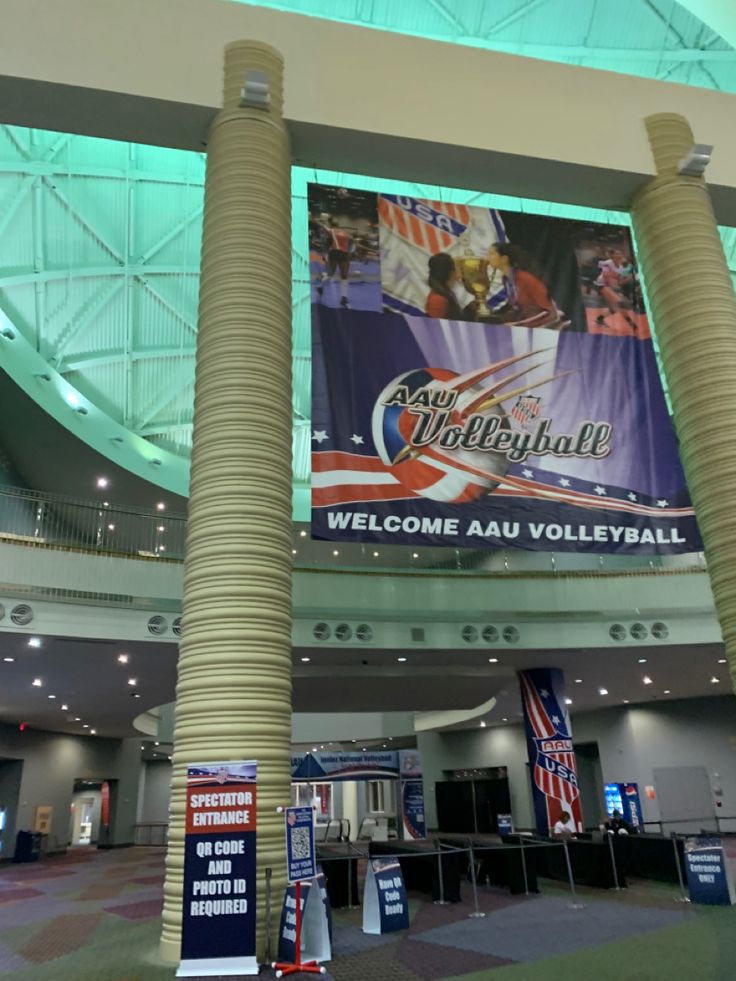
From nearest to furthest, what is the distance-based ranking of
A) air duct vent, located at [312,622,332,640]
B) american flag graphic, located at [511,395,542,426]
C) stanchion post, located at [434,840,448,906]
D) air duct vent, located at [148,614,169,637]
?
american flag graphic, located at [511,395,542,426] → stanchion post, located at [434,840,448,906] → air duct vent, located at [148,614,169,637] → air duct vent, located at [312,622,332,640]

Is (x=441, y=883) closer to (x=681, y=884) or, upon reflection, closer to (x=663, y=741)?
(x=681, y=884)

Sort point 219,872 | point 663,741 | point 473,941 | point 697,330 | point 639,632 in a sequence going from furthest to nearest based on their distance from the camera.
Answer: point 663,741 → point 639,632 → point 697,330 → point 473,941 → point 219,872

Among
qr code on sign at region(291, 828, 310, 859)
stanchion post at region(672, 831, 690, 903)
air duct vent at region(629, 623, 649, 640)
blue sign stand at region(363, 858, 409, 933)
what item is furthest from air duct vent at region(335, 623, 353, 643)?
qr code on sign at region(291, 828, 310, 859)

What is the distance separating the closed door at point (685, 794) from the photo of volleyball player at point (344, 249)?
913 inches

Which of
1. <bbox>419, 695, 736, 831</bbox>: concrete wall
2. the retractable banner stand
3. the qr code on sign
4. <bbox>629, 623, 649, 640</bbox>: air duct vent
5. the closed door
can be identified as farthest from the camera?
<bbox>419, 695, 736, 831</bbox>: concrete wall

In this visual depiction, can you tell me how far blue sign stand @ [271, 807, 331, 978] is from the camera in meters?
5.58

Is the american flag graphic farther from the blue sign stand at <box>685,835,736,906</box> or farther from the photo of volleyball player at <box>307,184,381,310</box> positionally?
the blue sign stand at <box>685,835,736,906</box>

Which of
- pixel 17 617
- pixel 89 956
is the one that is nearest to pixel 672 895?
pixel 89 956

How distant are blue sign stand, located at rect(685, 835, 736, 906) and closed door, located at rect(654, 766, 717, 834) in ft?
54.5

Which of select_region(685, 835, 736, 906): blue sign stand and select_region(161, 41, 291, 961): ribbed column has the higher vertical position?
select_region(161, 41, 291, 961): ribbed column

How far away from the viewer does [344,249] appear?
8242 millimetres

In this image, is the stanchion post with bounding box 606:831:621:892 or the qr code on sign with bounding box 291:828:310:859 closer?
the qr code on sign with bounding box 291:828:310:859

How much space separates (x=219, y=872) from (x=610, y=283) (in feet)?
25.0

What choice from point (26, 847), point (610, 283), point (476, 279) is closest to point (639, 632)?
point (610, 283)
